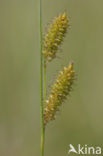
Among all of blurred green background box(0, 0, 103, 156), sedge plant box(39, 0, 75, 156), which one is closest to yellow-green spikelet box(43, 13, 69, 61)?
sedge plant box(39, 0, 75, 156)

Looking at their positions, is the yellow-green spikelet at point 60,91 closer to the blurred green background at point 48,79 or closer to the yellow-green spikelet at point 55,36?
the yellow-green spikelet at point 55,36

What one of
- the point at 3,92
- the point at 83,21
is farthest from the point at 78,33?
the point at 3,92

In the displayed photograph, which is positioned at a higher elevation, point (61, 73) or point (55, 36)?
point (55, 36)

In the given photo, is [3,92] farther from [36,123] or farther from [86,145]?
[86,145]

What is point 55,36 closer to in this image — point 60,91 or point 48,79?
point 60,91

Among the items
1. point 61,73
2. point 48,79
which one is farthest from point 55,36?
point 48,79

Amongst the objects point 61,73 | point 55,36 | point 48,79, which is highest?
point 55,36

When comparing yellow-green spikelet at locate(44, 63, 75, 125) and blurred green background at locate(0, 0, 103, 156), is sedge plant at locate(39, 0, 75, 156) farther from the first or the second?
blurred green background at locate(0, 0, 103, 156)
